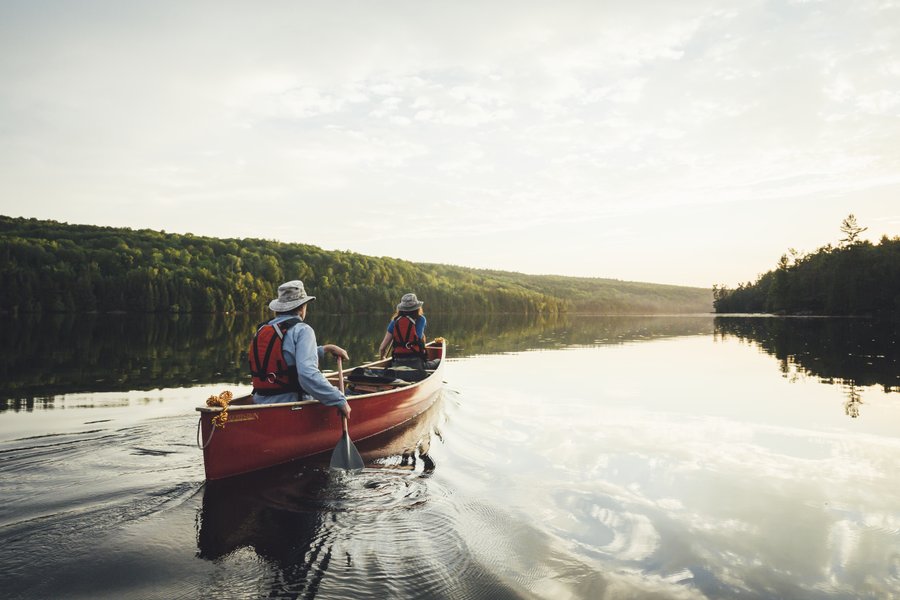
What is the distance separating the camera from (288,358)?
7.54 m

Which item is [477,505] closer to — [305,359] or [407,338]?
[305,359]

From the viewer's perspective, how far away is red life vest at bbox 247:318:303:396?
731 cm

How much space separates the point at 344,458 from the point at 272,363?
5.51 feet

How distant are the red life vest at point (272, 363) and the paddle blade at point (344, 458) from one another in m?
0.97

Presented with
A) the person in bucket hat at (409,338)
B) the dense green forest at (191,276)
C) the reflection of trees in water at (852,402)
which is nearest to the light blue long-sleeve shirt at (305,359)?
the person in bucket hat at (409,338)

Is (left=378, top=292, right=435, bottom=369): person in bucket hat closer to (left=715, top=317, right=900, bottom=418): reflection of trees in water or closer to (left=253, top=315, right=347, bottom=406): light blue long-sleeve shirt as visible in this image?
(left=253, top=315, right=347, bottom=406): light blue long-sleeve shirt

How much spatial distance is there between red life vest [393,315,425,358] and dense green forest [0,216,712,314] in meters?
77.7

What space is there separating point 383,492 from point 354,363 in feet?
45.4

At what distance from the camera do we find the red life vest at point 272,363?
24.0 ft

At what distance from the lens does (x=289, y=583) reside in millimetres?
4434

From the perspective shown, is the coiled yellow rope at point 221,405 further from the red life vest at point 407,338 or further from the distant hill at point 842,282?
the distant hill at point 842,282

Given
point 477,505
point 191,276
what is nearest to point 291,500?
point 477,505

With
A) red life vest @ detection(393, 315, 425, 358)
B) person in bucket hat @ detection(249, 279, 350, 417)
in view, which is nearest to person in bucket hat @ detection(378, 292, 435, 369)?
red life vest @ detection(393, 315, 425, 358)

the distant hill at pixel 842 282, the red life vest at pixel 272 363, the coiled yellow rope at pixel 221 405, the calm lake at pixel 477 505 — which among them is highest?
the distant hill at pixel 842 282
